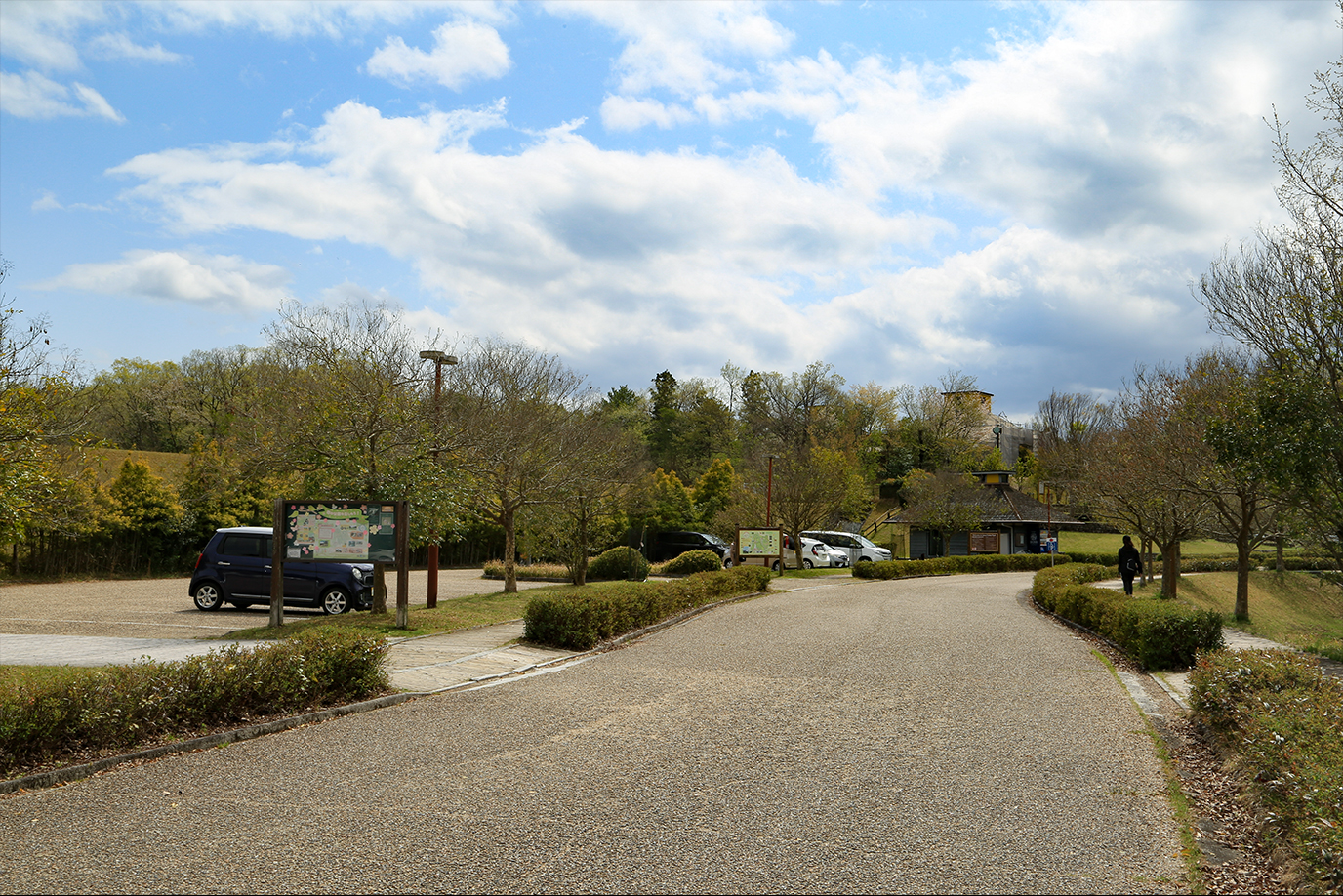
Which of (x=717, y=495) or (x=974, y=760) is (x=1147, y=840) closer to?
(x=974, y=760)

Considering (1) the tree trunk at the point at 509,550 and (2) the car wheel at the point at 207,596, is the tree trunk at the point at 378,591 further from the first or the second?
(1) the tree trunk at the point at 509,550

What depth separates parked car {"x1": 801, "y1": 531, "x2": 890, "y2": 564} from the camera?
1715 inches

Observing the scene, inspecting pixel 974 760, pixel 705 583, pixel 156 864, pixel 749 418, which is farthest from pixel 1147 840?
pixel 749 418

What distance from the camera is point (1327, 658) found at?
533 inches

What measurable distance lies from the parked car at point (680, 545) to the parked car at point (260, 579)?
20.9 metres

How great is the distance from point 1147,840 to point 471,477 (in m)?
13.9

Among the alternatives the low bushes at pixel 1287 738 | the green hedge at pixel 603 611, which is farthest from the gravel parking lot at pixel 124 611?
the low bushes at pixel 1287 738

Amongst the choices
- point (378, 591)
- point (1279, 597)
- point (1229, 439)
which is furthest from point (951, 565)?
point (378, 591)

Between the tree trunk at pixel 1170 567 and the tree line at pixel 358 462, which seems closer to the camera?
the tree line at pixel 358 462

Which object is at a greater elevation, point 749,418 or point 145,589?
point 749,418

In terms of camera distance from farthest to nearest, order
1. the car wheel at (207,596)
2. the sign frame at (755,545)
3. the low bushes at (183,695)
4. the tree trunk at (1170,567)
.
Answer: the sign frame at (755,545) → the tree trunk at (1170,567) → the car wheel at (207,596) → the low bushes at (183,695)

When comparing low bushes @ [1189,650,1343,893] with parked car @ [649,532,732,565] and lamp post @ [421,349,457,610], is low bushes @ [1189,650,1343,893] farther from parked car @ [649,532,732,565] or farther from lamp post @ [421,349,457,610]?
parked car @ [649,532,732,565]

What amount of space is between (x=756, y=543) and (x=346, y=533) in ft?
62.1

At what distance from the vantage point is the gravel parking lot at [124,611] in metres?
14.8
